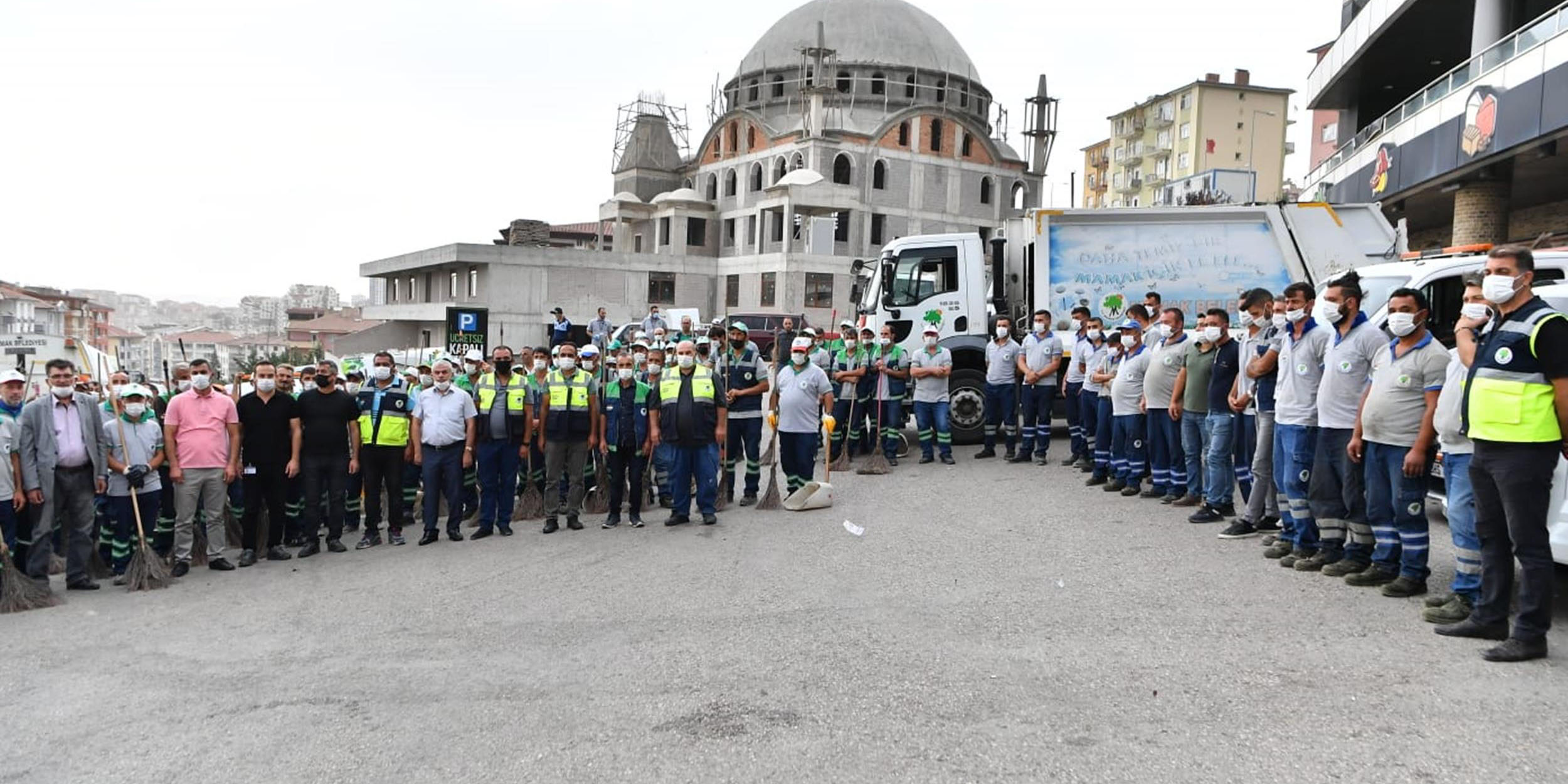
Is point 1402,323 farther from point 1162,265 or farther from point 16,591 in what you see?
point 16,591

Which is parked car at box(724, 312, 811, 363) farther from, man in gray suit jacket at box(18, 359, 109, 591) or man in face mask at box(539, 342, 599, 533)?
man in gray suit jacket at box(18, 359, 109, 591)

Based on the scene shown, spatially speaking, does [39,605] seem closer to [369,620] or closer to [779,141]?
[369,620]

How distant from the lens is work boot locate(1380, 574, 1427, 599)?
625 cm

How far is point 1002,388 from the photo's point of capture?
43.2 feet

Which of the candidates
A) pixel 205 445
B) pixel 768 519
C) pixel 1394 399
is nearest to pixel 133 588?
pixel 205 445

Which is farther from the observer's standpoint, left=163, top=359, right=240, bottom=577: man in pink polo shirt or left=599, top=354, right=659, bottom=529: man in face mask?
left=599, top=354, right=659, bottom=529: man in face mask

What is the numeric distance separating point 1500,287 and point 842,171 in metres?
55.3

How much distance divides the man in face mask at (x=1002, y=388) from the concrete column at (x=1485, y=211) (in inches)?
522

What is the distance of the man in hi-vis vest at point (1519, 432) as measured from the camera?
16.4ft

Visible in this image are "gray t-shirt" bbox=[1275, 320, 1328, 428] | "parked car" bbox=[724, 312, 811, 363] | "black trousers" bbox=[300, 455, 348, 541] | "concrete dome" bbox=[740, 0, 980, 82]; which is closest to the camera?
"gray t-shirt" bbox=[1275, 320, 1328, 428]

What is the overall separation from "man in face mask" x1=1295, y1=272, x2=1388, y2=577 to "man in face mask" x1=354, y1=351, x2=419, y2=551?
769 cm

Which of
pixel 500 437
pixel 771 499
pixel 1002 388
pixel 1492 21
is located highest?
pixel 1492 21

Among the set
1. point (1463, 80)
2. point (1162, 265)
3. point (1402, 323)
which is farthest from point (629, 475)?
point (1463, 80)

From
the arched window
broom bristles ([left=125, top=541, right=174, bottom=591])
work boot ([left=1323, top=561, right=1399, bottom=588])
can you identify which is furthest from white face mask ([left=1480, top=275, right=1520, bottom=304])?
the arched window
